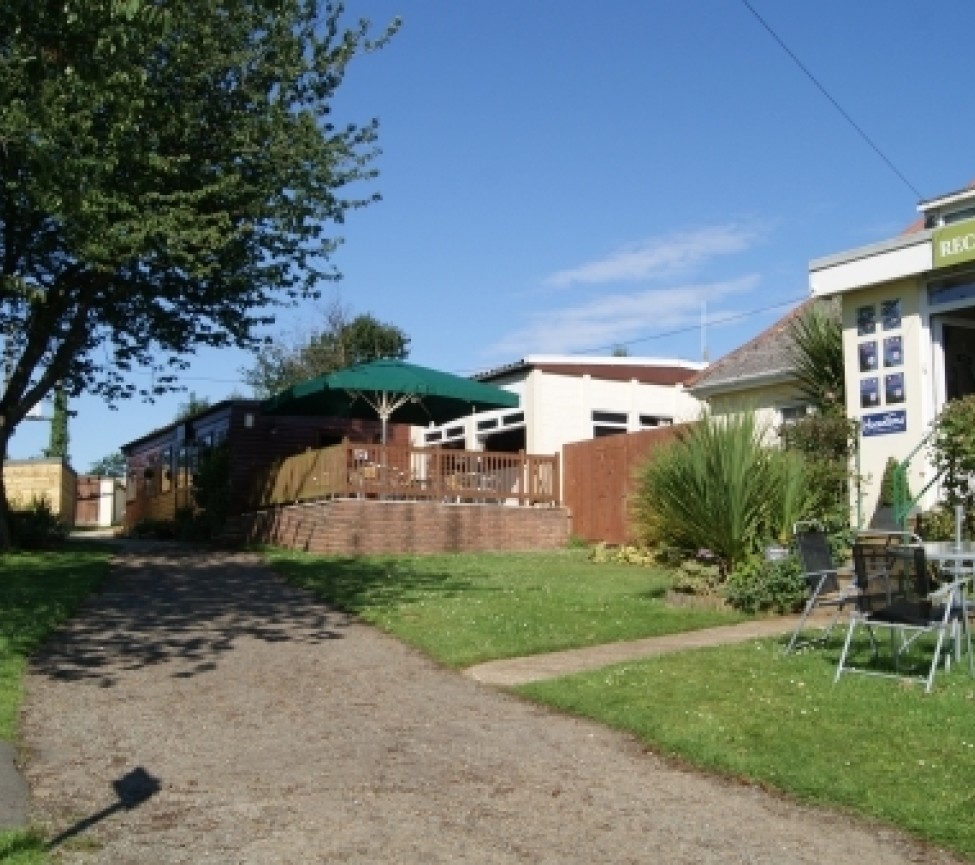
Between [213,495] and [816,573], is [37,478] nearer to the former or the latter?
[213,495]

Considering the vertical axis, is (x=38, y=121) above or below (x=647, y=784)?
above

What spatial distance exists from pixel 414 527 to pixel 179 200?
6.58 metres

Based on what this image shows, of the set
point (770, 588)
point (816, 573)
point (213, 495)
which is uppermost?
point (213, 495)

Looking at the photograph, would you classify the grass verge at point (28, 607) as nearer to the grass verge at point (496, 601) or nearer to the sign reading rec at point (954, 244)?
the grass verge at point (496, 601)

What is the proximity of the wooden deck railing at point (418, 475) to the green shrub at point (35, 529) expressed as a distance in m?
4.38

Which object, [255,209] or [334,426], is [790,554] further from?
[334,426]

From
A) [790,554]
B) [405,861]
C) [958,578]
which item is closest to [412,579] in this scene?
[790,554]

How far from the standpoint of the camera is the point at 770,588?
1136 centimetres

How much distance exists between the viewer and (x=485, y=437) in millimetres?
27766

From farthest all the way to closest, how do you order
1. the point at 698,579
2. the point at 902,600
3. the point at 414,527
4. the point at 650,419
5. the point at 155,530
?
the point at 155,530 → the point at 650,419 → the point at 414,527 → the point at 698,579 → the point at 902,600

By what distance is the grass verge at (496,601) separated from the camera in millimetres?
10016

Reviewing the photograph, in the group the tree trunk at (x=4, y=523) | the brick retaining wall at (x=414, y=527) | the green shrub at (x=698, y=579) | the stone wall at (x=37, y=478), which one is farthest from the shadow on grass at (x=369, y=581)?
the stone wall at (x=37, y=478)

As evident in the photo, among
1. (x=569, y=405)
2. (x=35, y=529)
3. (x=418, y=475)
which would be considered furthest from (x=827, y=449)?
(x=35, y=529)

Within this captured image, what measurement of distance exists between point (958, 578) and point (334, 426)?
21090mm
